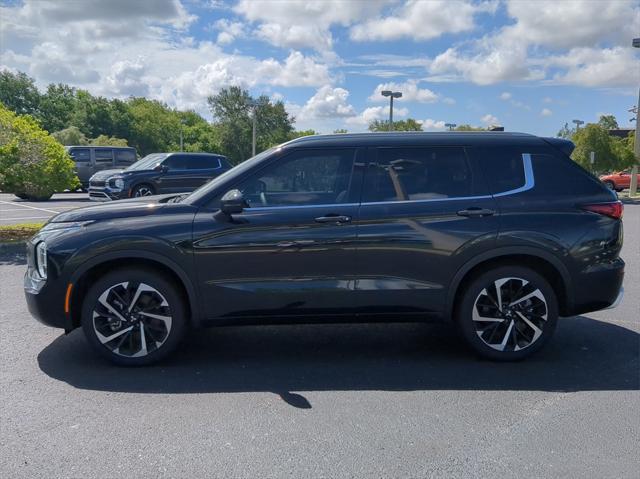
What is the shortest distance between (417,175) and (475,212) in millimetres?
555

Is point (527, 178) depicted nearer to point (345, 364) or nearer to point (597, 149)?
point (345, 364)

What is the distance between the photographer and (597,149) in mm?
29547

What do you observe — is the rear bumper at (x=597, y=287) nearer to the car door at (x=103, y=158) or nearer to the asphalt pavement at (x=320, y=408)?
the asphalt pavement at (x=320, y=408)

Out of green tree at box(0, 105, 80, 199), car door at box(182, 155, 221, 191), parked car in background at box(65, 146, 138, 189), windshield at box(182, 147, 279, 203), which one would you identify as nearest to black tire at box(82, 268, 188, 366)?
windshield at box(182, 147, 279, 203)

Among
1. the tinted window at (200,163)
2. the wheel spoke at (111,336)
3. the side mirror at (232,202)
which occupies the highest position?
the tinted window at (200,163)

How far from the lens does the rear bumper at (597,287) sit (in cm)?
462

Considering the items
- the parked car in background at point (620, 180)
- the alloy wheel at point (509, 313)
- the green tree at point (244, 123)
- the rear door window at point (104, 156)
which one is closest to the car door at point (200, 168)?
the rear door window at point (104, 156)

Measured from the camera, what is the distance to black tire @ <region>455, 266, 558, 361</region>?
181 inches

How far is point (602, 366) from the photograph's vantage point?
4.63m

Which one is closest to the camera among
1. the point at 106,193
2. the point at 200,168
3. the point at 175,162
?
the point at 106,193

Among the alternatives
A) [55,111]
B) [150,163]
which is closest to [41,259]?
[150,163]

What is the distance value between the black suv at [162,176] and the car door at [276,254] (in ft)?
37.0

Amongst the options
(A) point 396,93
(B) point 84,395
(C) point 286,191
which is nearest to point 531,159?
(C) point 286,191

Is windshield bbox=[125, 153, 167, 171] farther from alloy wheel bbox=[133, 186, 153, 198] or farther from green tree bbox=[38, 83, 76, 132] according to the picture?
green tree bbox=[38, 83, 76, 132]
